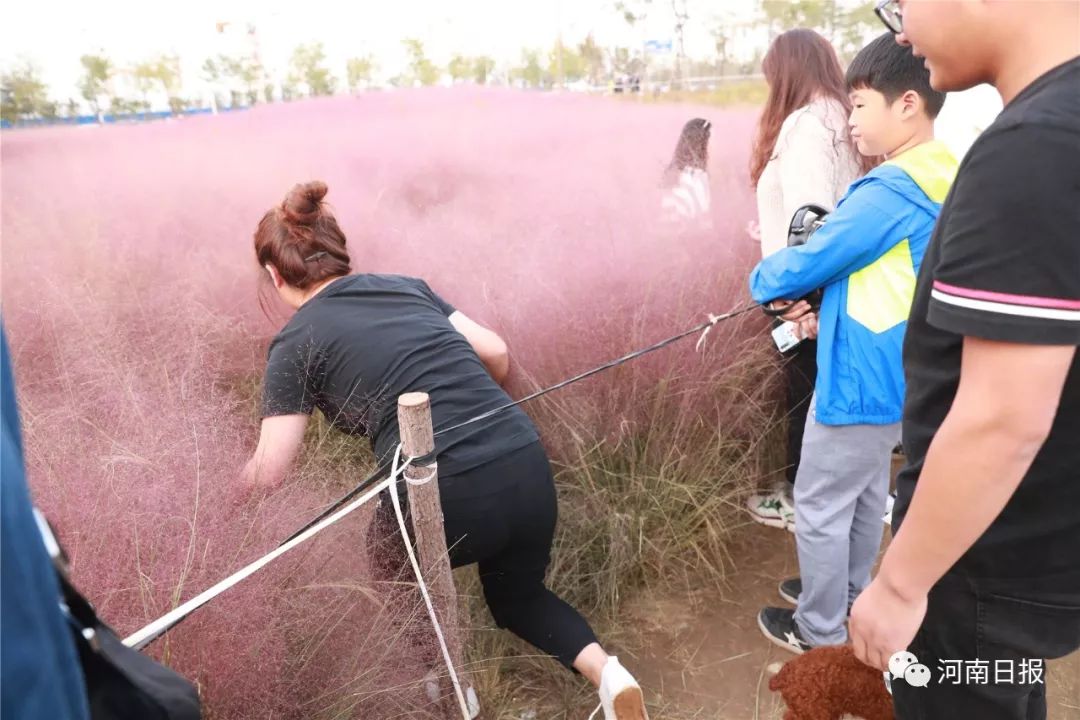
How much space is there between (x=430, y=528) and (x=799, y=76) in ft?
5.36

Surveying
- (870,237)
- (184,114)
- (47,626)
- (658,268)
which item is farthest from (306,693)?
(184,114)

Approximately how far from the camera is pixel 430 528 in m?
1.30

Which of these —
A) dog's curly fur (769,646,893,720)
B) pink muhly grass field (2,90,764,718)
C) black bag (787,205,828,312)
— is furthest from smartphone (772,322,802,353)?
dog's curly fur (769,646,893,720)

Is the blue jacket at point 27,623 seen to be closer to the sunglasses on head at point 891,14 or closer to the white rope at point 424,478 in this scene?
the white rope at point 424,478

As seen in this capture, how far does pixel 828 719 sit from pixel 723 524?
1102 millimetres

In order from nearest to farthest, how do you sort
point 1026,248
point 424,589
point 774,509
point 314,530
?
point 1026,248 < point 314,530 < point 424,589 < point 774,509

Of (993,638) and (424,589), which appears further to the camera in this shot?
(424,589)

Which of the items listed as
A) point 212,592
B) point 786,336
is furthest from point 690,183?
point 212,592

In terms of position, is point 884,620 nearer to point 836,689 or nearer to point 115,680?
point 836,689

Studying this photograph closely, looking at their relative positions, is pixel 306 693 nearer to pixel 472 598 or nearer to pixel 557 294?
pixel 472 598

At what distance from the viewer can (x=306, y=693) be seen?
1144mm

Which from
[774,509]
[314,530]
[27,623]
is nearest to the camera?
[27,623]

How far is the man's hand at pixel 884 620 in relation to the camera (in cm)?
78

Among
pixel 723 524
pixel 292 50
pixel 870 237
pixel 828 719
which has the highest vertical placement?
pixel 292 50
